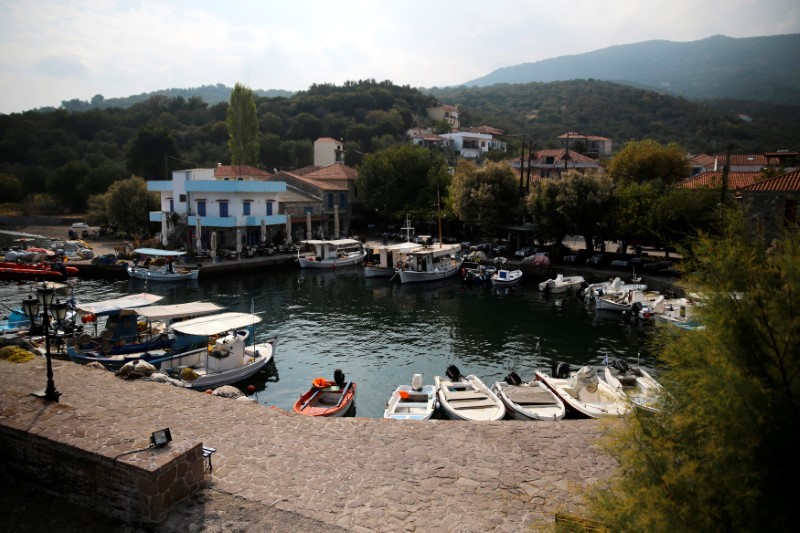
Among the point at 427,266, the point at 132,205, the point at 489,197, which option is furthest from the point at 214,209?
the point at 489,197

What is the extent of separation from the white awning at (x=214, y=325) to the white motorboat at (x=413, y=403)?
6.50m

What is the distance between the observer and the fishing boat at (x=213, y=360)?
58.7ft

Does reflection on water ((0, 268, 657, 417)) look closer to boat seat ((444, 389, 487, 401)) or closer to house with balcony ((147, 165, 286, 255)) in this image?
boat seat ((444, 389, 487, 401))

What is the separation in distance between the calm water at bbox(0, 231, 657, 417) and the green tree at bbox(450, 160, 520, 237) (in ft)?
27.3

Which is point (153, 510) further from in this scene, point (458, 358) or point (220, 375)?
point (458, 358)

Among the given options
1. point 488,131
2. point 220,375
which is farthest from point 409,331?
point 488,131

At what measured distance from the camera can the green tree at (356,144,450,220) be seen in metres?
54.2

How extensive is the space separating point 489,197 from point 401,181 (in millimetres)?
13570

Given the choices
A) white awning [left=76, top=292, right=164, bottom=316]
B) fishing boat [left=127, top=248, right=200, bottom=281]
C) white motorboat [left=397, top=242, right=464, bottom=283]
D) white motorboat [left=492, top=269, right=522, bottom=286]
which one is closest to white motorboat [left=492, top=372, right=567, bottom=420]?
white awning [left=76, top=292, right=164, bottom=316]

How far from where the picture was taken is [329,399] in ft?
54.2

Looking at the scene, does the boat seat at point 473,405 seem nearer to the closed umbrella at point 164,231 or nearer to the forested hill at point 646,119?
the closed umbrella at point 164,231

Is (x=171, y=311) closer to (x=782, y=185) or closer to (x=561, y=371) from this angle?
(x=561, y=371)

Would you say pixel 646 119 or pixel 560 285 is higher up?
pixel 646 119

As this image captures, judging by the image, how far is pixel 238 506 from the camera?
8531mm
